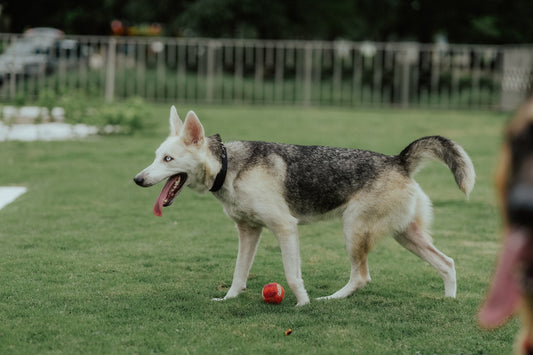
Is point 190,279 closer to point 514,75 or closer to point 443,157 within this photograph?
point 443,157

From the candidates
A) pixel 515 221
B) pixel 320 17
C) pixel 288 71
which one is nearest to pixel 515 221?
pixel 515 221

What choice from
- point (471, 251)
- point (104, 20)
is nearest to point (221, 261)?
point (471, 251)

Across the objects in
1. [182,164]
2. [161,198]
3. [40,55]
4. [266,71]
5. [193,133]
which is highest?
[193,133]

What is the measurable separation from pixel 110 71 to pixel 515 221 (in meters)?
22.2

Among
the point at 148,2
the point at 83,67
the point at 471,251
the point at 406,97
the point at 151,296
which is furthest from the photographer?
the point at 148,2

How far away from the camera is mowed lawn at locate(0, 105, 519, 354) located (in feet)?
17.3

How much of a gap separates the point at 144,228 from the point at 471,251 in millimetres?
3692

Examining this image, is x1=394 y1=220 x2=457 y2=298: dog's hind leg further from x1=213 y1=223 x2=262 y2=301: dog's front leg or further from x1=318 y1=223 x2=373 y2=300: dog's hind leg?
x1=213 y1=223 x2=262 y2=301: dog's front leg

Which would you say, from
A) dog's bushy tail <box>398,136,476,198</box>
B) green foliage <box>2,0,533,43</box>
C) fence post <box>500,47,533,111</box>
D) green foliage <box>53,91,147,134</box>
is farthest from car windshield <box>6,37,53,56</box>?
dog's bushy tail <box>398,136,476,198</box>

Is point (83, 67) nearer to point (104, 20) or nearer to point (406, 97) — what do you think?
point (406, 97)

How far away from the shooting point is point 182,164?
6246mm

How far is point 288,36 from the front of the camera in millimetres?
32062

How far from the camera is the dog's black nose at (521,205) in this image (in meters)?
1.92

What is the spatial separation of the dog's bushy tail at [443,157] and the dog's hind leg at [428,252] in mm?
488
